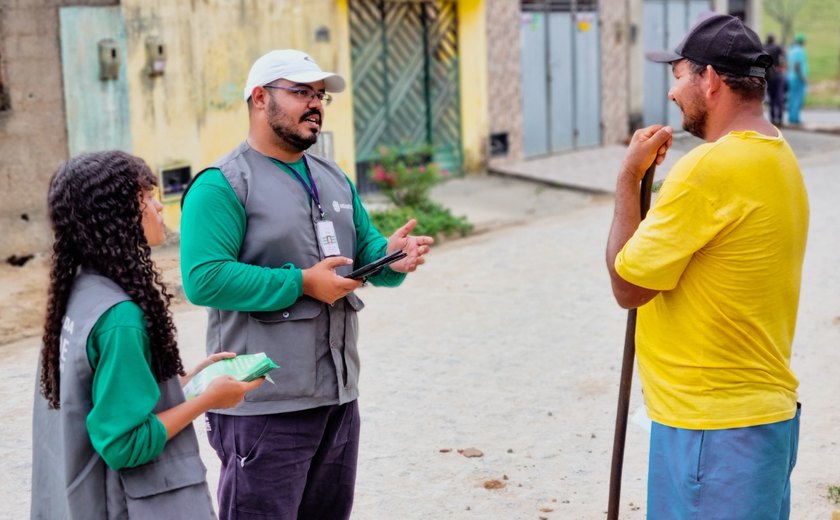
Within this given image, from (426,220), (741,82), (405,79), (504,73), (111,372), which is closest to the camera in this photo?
(111,372)

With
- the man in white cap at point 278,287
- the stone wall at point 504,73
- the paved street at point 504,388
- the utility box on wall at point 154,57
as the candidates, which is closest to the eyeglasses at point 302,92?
the man in white cap at point 278,287

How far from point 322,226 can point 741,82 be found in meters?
1.26

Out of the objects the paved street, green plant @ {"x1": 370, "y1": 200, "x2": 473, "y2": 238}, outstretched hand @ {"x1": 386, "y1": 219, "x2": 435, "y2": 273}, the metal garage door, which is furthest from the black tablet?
the metal garage door

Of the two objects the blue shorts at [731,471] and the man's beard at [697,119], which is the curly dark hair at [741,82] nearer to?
the man's beard at [697,119]

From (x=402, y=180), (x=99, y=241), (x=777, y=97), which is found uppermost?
(x=99, y=241)

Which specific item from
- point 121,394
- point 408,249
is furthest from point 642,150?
point 121,394

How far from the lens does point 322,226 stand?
342 cm

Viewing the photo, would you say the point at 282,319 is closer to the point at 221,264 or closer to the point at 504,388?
the point at 221,264

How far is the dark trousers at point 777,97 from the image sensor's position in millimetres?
20984

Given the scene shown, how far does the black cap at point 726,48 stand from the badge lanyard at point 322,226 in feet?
3.74

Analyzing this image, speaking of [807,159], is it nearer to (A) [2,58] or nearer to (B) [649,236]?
(A) [2,58]

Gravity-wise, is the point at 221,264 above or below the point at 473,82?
below

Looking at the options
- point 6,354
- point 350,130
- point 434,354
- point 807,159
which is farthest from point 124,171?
point 807,159

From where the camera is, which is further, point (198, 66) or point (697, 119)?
point (198, 66)
